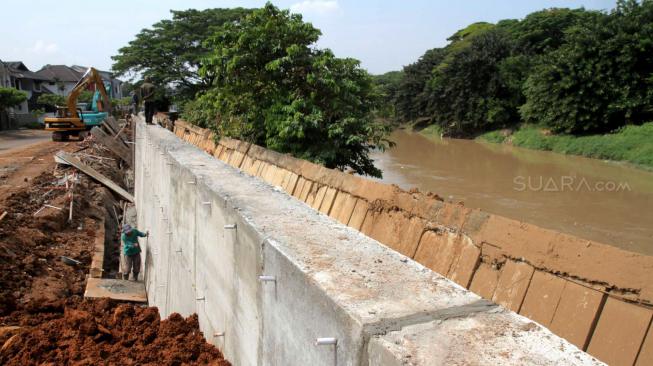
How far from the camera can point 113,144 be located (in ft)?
61.3

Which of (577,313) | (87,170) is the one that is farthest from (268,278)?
(87,170)

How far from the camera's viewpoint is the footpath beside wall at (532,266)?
1823mm

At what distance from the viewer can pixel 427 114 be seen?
4319 cm

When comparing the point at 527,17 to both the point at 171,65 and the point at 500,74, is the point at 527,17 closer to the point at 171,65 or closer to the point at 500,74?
the point at 500,74

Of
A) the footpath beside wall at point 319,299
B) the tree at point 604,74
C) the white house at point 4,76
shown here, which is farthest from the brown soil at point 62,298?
the white house at point 4,76

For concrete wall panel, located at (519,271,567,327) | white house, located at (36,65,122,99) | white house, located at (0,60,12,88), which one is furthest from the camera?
white house, located at (36,65,122,99)

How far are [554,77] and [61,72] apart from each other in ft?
209

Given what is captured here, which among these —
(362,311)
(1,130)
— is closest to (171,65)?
(1,130)

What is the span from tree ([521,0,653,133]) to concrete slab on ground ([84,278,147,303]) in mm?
23024

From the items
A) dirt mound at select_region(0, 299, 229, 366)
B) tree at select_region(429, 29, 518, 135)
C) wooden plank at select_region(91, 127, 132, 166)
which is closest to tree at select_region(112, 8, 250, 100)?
wooden plank at select_region(91, 127, 132, 166)

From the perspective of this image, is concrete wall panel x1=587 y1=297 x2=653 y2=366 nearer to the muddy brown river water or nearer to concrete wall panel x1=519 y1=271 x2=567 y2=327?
concrete wall panel x1=519 y1=271 x2=567 y2=327

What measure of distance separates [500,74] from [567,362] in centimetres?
3434

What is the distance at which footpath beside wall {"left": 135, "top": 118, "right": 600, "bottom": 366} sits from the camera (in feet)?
5.38

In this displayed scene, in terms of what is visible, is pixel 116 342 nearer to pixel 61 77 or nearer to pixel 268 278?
pixel 268 278
